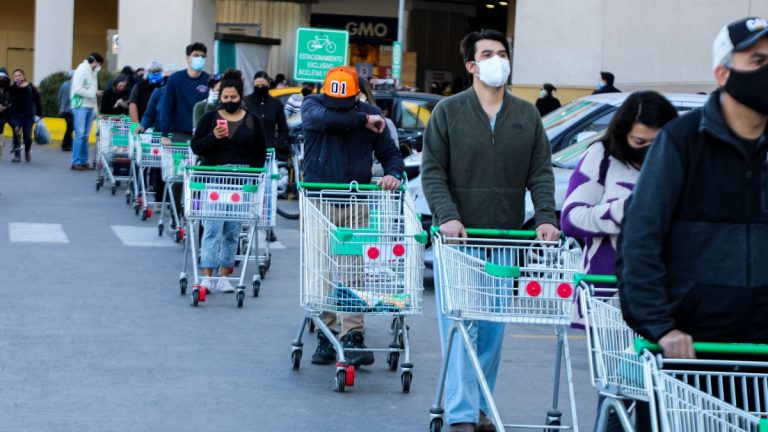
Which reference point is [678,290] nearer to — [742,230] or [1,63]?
[742,230]

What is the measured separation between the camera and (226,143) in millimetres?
11867

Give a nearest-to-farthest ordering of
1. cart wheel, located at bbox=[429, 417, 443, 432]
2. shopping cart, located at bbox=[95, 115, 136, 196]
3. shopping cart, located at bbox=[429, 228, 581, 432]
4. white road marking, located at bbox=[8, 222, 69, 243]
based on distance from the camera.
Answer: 1. shopping cart, located at bbox=[429, 228, 581, 432]
2. cart wheel, located at bbox=[429, 417, 443, 432]
3. white road marking, located at bbox=[8, 222, 69, 243]
4. shopping cart, located at bbox=[95, 115, 136, 196]

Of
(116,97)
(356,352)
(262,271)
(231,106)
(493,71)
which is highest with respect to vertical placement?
(116,97)

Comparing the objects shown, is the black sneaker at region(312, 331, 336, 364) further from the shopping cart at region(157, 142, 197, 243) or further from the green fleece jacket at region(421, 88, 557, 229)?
the shopping cart at region(157, 142, 197, 243)

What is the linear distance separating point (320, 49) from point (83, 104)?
4.42m

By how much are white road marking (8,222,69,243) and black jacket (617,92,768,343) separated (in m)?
11.4

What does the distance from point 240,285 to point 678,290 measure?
7.33 metres

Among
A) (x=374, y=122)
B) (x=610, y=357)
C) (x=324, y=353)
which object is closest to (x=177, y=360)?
(x=324, y=353)

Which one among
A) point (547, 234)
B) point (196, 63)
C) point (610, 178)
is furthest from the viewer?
point (196, 63)

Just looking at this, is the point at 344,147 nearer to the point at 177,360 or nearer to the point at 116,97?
the point at 177,360

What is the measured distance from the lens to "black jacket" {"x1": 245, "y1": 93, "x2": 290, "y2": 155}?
49.3 ft

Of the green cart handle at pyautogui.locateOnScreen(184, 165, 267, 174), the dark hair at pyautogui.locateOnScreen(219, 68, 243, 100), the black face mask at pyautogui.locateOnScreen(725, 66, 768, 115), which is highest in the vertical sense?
the dark hair at pyautogui.locateOnScreen(219, 68, 243, 100)

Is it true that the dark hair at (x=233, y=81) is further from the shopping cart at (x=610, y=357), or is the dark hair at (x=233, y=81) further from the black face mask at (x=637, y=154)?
the shopping cart at (x=610, y=357)

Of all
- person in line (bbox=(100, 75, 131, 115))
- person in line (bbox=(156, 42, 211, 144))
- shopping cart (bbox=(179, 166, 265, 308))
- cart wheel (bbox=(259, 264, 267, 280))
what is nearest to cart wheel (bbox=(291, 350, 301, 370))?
shopping cart (bbox=(179, 166, 265, 308))
